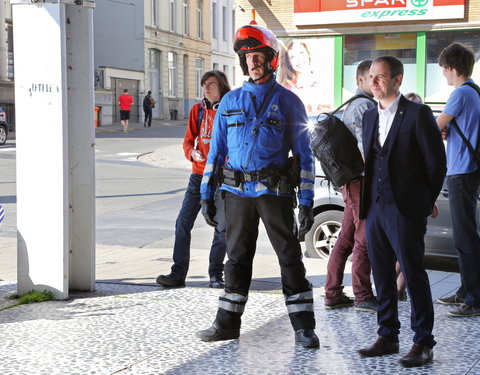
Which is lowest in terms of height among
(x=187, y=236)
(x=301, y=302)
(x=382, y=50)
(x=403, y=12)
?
(x=301, y=302)

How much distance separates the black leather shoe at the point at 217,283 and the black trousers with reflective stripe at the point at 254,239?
1.77 m

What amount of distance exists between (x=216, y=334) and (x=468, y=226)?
1.94 meters

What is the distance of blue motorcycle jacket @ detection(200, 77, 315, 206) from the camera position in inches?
199

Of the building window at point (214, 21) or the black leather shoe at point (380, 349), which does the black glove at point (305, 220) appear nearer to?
the black leather shoe at point (380, 349)

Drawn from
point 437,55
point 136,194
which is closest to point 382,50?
point 437,55

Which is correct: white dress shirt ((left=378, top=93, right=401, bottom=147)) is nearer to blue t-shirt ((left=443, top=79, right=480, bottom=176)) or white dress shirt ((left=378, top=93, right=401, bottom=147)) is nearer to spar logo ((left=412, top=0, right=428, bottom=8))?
blue t-shirt ((left=443, top=79, right=480, bottom=176))

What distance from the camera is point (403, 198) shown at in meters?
4.62

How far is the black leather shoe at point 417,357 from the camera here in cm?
459

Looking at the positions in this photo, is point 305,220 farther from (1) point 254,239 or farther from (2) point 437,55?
(2) point 437,55

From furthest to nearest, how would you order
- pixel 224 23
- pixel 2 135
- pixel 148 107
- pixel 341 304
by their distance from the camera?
pixel 224 23
pixel 148 107
pixel 2 135
pixel 341 304

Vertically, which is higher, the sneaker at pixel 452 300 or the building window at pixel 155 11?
the building window at pixel 155 11

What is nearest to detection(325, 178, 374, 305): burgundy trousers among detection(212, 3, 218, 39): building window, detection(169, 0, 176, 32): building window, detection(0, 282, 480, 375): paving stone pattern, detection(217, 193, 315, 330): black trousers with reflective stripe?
detection(0, 282, 480, 375): paving stone pattern

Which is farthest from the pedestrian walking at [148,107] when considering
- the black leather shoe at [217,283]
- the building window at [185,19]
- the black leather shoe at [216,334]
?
the black leather shoe at [216,334]

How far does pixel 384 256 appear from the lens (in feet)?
15.8
